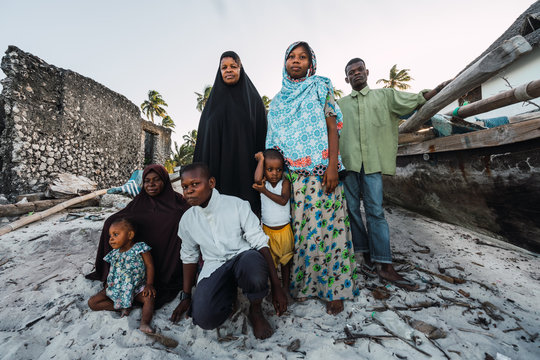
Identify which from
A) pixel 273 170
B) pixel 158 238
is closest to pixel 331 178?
pixel 273 170

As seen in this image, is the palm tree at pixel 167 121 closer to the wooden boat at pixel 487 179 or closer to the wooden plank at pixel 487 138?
the wooden boat at pixel 487 179

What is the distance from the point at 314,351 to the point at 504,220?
2.42 meters

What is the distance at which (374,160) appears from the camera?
2.25 metres

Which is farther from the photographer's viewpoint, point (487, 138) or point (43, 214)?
point (43, 214)

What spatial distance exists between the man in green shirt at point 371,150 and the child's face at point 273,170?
843mm

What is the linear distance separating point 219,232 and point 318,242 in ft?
2.68

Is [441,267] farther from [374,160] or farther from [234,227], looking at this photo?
[234,227]

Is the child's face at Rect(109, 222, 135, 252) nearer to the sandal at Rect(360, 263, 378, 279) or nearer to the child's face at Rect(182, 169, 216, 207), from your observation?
the child's face at Rect(182, 169, 216, 207)

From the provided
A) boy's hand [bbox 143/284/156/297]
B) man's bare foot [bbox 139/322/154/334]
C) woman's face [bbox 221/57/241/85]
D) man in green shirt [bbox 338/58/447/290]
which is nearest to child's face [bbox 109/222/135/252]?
boy's hand [bbox 143/284/156/297]

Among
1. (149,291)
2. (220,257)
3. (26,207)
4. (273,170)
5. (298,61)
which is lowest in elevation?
(149,291)

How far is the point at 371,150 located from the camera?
2.27 metres

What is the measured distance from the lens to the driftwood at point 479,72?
5.48 feet

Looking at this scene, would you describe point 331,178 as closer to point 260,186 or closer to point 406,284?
point 260,186

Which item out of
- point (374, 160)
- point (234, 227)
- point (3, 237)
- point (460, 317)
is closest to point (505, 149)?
point (374, 160)
